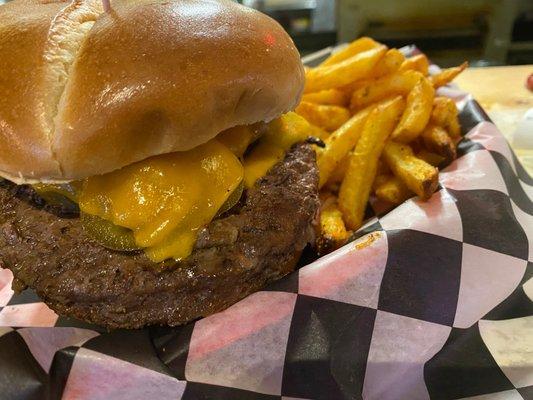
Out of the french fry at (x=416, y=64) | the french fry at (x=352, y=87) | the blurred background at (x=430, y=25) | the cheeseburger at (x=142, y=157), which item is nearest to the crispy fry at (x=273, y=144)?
the cheeseburger at (x=142, y=157)

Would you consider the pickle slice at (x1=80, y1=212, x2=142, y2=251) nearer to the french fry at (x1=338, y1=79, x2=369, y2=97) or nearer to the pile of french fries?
the pile of french fries

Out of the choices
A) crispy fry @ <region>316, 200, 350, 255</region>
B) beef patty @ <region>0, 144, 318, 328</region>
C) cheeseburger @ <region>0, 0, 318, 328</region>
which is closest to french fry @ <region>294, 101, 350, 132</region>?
crispy fry @ <region>316, 200, 350, 255</region>

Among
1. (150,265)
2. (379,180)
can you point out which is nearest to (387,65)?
(379,180)

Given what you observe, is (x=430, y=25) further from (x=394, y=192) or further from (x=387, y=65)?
(x=394, y=192)

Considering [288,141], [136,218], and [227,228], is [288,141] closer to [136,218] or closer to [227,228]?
[227,228]

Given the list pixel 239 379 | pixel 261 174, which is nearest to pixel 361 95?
pixel 261 174

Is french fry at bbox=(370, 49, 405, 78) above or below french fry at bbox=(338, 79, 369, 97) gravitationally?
above
